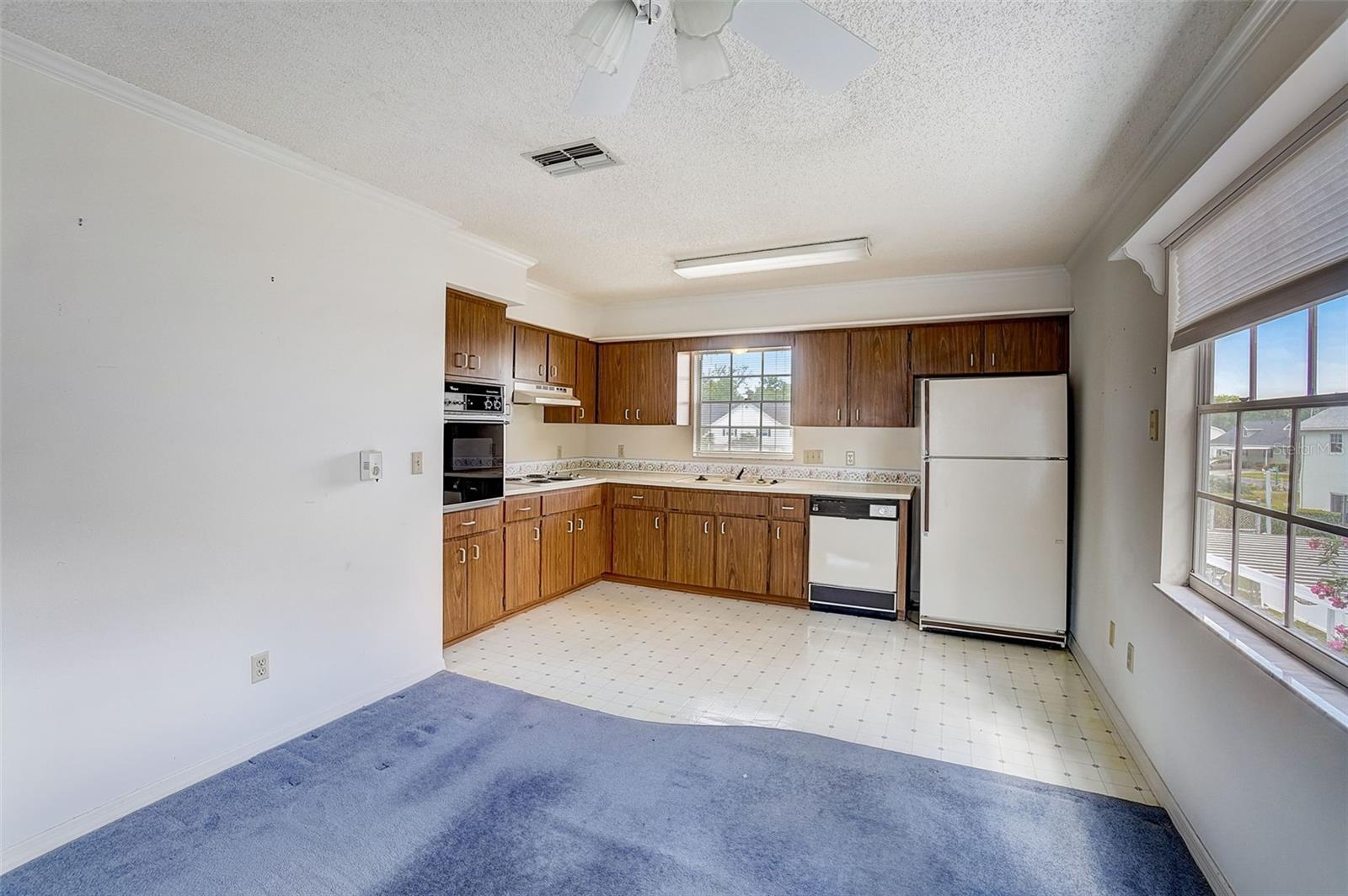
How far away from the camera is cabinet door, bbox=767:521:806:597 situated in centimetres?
443

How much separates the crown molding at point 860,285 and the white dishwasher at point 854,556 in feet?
5.50

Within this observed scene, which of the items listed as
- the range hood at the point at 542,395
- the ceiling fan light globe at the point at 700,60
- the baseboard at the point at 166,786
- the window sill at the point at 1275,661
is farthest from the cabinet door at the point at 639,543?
the ceiling fan light globe at the point at 700,60

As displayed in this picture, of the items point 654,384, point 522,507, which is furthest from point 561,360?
point 522,507

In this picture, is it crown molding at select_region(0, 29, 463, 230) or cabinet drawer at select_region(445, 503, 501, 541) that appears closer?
crown molding at select_region(0, 29, 463, 230)

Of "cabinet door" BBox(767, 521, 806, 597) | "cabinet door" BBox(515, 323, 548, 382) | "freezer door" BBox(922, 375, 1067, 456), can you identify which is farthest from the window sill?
"cabinet door" BBox(515, 323, 548, 382)

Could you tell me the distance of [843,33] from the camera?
1312 mm

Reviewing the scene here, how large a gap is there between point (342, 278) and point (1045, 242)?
12.8 ft

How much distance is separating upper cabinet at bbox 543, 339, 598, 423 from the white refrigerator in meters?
2.90

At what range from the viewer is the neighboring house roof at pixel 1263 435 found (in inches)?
64.0

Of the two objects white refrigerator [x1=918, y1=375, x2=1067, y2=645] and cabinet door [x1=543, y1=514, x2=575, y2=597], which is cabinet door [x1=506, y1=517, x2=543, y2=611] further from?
white refrigerator [x1=918, y1=375, x2=1067, y2=645]

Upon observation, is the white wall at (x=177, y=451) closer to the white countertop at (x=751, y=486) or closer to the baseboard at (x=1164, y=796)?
the white countertop at (x=751, y=486)

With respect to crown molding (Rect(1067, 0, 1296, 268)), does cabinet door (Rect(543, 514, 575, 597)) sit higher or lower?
lower

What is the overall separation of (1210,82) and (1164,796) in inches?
94.6

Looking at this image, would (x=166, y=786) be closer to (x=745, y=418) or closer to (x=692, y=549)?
(x=692, y=549)
